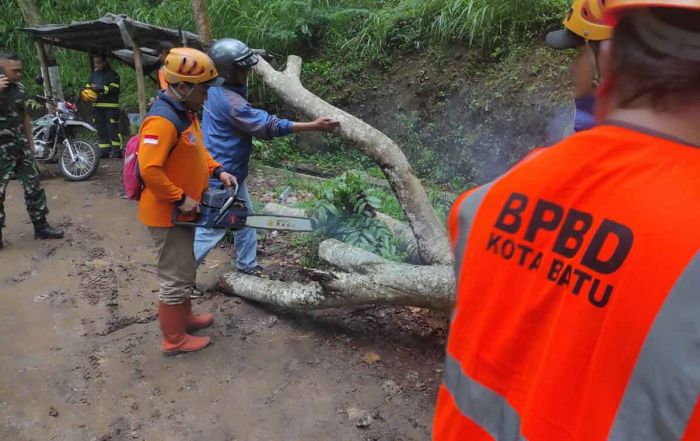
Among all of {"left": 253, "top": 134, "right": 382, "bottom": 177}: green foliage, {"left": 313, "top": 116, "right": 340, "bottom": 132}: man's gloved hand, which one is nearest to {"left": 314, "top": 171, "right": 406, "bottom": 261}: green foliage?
{"left": 313, "top": 116, "right": 340, "bottom": 132}: man's gloved hand

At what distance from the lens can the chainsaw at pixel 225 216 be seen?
3404 mm

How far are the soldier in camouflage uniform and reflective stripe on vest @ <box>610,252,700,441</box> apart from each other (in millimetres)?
6181

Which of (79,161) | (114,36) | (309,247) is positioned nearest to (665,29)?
(309,247)

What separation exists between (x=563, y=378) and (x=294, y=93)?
430cm

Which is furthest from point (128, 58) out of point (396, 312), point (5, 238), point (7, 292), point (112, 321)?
Answer: point (396, 312)

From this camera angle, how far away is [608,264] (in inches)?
32.2

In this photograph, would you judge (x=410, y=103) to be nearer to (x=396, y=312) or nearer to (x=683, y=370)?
(x=396, y=312)

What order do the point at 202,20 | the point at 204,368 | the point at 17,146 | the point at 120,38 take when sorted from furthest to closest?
the point at 120,38, the point at 202,20, the point at 17,146, the point at 204,368

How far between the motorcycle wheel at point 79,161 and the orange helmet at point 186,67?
19.7 ft

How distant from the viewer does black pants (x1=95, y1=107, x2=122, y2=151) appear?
918 cm

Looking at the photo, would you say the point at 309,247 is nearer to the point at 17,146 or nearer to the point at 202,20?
the point at 17,146

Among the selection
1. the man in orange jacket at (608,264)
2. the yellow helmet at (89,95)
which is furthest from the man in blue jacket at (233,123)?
the yellow helmet at (89,95)

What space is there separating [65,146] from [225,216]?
6.05m

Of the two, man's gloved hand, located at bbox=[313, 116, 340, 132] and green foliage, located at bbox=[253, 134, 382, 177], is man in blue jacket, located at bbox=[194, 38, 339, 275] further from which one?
green foliage, located at bbox=[253, 134, 382, 177]
